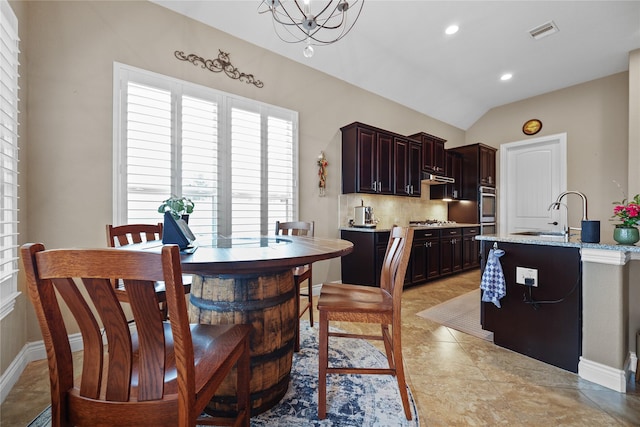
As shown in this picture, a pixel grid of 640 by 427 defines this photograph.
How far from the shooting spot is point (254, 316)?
130cm

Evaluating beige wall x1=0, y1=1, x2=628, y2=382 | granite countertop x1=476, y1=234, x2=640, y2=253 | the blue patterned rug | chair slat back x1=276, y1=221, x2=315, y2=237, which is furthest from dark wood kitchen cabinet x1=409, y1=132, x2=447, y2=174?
the blue patterned rug

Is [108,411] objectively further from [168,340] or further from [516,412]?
[516,412]

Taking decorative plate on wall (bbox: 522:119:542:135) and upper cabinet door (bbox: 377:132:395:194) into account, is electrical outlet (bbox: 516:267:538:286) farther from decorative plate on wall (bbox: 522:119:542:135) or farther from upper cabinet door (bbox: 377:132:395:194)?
decorative plate on wall (bbox: 522:119:542:135)

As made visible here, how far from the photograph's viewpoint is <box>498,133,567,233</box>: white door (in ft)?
15.9

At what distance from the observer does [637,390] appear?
64.4 inches

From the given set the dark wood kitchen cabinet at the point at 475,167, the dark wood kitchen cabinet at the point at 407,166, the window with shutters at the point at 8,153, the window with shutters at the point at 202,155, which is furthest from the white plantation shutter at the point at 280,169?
the dark wood kitchen cabinet at the point at 475,167

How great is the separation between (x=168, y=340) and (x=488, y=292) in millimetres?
2226

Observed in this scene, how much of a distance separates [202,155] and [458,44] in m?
3.65

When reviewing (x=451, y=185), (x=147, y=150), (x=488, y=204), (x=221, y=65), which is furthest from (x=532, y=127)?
(x=147, y=150)

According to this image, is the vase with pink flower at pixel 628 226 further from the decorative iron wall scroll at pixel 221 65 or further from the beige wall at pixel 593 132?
the beige wall at pixel 593 132

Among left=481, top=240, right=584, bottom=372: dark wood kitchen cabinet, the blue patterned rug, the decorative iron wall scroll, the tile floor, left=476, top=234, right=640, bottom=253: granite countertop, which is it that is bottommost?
the tile floor

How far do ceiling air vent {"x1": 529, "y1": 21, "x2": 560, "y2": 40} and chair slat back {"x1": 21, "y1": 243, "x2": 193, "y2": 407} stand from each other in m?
4.76

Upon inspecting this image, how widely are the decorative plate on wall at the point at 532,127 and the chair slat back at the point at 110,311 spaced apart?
6.50 meters

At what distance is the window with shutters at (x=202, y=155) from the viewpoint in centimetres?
233
